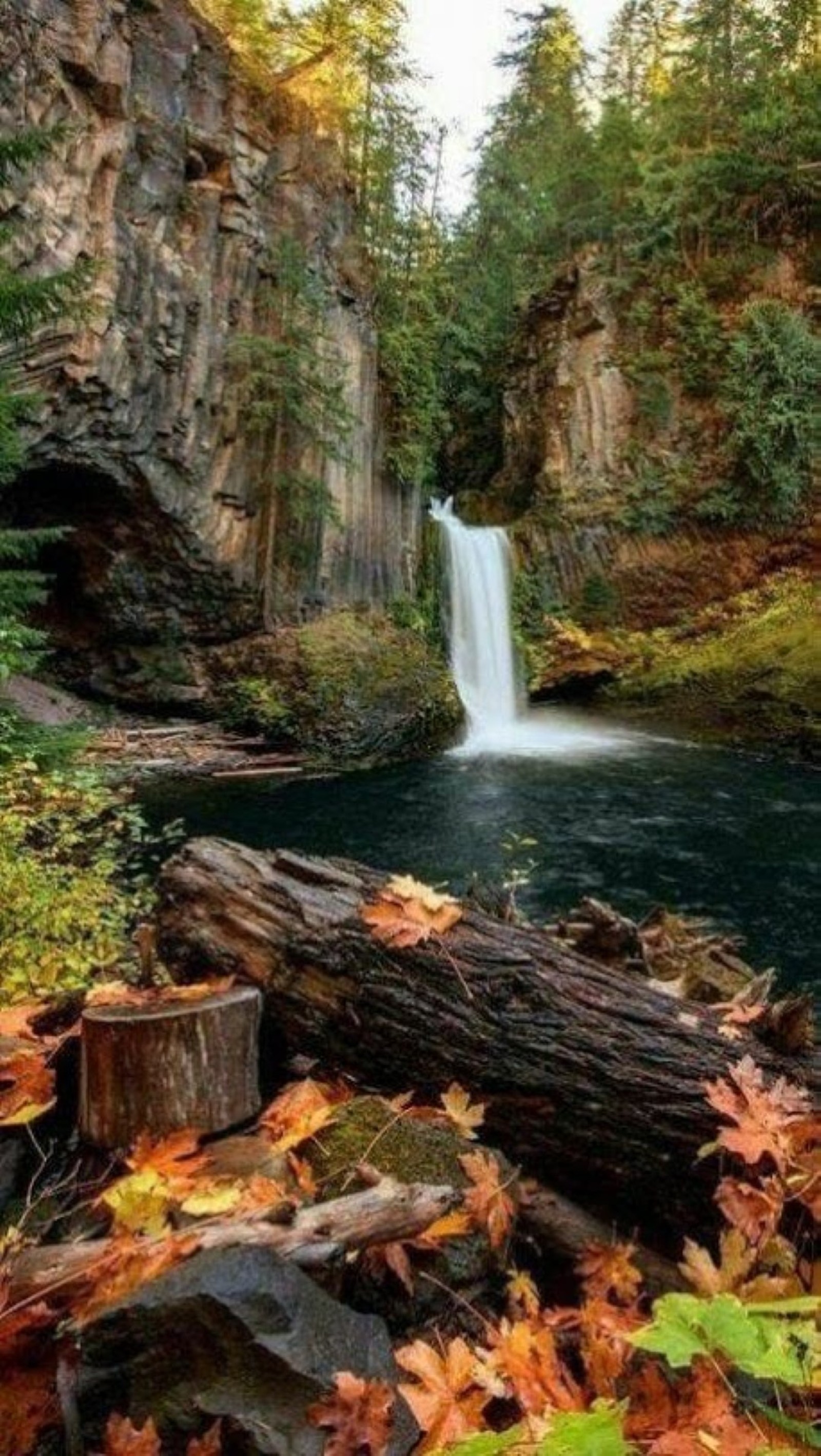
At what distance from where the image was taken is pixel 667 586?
69.1 feet

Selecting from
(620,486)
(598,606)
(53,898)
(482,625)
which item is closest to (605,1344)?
(53,898)

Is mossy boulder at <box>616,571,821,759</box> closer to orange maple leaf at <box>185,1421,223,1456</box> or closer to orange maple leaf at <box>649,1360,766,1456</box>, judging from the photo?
orange maple leaf at <box>649,1360,766,1456</box>

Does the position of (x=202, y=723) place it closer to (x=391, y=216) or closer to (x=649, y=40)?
(x=391, y=216)

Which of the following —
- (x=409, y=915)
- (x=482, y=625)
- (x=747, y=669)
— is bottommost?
(x=409, y=915)

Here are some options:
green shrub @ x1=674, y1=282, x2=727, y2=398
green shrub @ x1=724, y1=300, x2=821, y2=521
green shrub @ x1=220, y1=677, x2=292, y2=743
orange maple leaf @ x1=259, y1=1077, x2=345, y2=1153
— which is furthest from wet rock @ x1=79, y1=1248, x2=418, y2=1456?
green shrub @ x1=674, y1=282, x2=727, y2=398

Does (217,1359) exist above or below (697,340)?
below

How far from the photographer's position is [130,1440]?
1506mm

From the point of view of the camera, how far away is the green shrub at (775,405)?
62.3 feet

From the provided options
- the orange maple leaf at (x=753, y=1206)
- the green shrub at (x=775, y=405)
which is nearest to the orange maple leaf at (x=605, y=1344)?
the orange maple leaf at (x=753, y=1206)

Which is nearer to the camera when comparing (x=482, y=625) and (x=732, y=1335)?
(x=732, y=1335)

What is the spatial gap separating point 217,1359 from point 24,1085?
1.29 metres

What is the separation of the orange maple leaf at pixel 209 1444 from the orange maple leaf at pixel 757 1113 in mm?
1474

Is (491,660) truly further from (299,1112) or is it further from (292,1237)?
(292,1237)

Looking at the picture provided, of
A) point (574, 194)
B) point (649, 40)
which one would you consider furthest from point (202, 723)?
point (649, 40)
